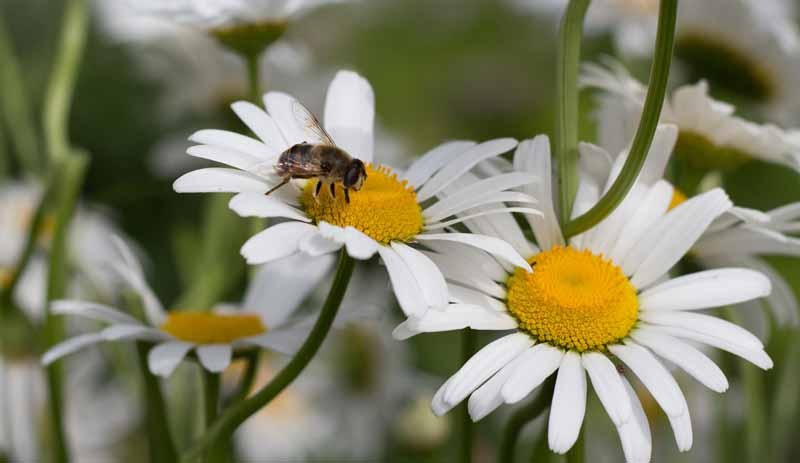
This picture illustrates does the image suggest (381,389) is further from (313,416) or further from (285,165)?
(285,165)

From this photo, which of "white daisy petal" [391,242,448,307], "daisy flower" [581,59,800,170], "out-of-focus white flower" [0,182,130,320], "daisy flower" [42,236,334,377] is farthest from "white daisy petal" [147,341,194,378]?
"out-of-focus white flower" [0,182,130,320]

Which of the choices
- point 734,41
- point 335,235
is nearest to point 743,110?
point 734,41

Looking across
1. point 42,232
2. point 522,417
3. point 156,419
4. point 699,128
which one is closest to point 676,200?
point 699,128

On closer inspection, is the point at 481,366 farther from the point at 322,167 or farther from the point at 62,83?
the point at 62,83

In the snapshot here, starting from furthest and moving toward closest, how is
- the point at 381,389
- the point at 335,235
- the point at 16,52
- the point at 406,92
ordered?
the point at 406,92 → the point at 16,52 → the point at 381,389 → the point at 335,235

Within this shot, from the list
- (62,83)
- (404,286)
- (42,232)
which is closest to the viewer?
(404,286)

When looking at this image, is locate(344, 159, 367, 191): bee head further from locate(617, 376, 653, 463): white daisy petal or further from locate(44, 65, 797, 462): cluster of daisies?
locate(617, 376, 653, 463): white daisy petal
